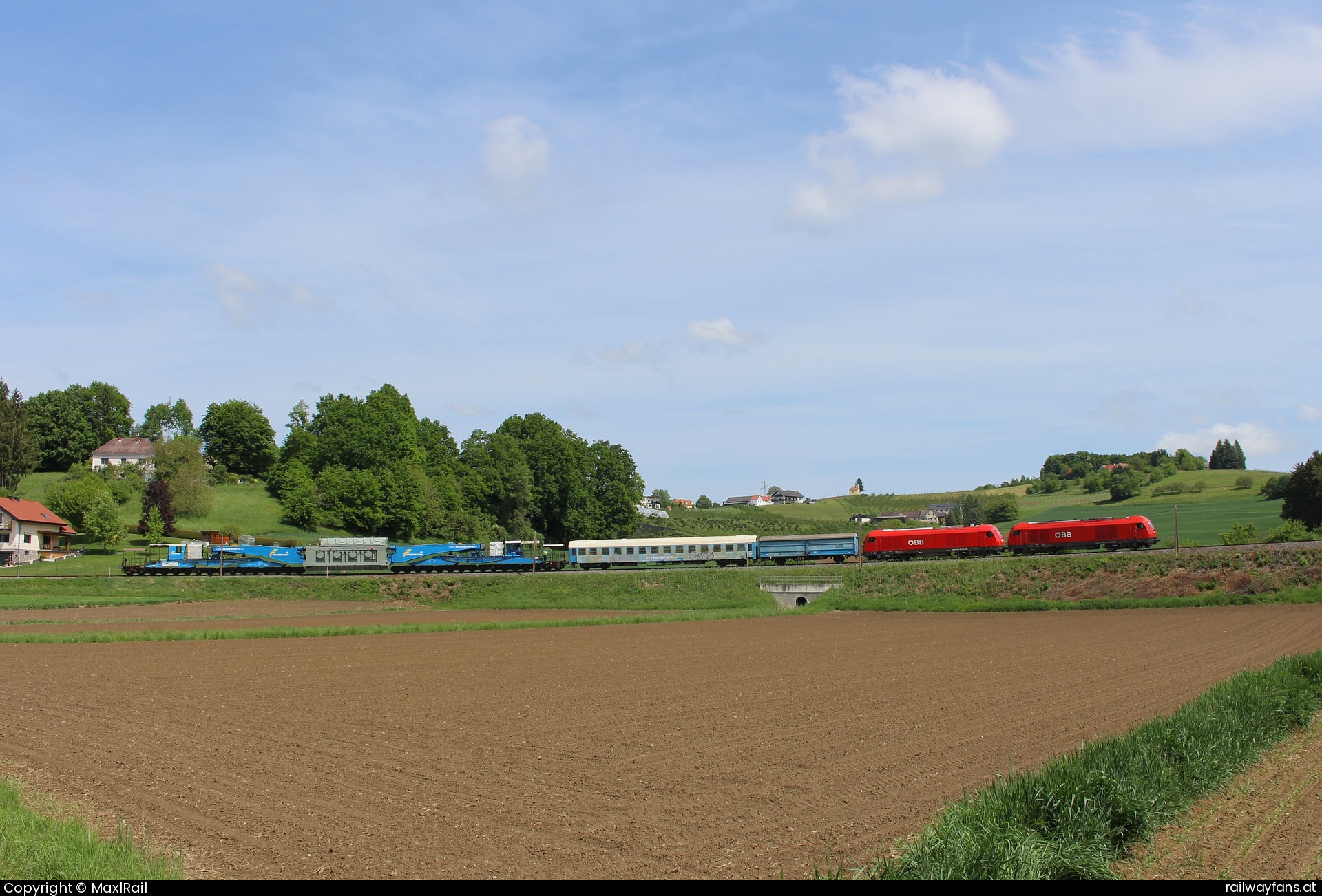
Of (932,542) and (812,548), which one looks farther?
(812,548)

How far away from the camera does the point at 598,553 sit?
80.6 metres

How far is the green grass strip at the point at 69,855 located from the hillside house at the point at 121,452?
12921cm

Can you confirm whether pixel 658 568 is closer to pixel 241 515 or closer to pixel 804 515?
pixel 241 515

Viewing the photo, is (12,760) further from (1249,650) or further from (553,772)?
(1249,650)

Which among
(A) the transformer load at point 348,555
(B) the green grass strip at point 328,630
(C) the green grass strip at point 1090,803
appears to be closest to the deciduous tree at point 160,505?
(A) the transformer load at point 348,555

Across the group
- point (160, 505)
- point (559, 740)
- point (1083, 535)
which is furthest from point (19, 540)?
point (1083, 535)

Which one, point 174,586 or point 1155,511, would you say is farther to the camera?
point 1155,511

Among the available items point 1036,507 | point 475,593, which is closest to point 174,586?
point 475,593

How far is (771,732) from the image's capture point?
57.7 ft

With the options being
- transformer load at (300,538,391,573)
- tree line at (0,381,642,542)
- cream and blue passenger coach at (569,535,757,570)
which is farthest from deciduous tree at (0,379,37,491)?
cream and blue passenger coach at (569,535,757,570)

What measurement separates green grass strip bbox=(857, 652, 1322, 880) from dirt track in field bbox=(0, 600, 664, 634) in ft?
121

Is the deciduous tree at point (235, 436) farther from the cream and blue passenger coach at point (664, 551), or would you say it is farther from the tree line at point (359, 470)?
the cream and blue passenger coach at point (664, 551)

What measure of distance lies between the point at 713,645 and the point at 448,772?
21.4 m

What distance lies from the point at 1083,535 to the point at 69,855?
72.3 metres
